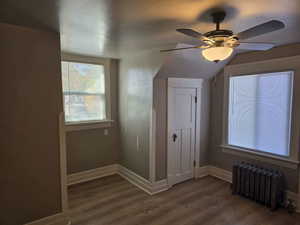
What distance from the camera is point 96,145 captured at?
12.9 feet

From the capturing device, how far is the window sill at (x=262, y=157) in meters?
2.85

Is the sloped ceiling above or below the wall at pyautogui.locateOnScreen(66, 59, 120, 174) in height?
above

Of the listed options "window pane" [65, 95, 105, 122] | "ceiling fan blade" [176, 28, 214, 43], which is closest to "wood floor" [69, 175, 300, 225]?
"window pane" [65, 95, 105, 122]

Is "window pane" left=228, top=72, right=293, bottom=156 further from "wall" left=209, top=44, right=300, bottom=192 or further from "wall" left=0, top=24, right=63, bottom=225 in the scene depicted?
"wall" left=0, top=24, right=63, bottom=225

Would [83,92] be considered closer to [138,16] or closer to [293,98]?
[138,16]

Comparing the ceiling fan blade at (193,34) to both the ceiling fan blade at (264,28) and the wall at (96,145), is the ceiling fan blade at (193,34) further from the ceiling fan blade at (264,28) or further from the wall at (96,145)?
the wall at (96,145)

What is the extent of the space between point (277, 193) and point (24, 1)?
3722mm

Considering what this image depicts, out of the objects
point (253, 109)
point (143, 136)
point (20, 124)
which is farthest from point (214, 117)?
point (20, 124)

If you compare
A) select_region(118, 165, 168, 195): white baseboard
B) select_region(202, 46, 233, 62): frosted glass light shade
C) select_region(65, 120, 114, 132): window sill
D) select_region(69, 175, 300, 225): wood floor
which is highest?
select_region(202, 46, 233, 62): frosted glass light shade

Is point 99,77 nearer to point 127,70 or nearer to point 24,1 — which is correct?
point 127,70

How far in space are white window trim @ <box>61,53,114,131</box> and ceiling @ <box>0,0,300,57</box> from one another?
1.04 m

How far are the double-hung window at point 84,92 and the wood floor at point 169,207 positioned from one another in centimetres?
134

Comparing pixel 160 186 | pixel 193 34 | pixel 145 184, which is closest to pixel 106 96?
pixel 145 184

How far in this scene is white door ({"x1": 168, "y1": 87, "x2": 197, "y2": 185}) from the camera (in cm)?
345
